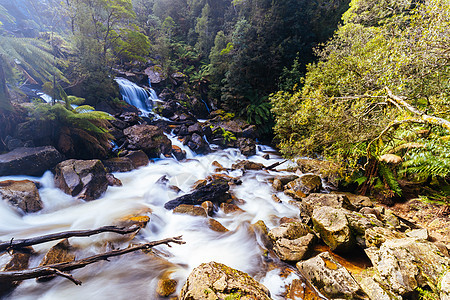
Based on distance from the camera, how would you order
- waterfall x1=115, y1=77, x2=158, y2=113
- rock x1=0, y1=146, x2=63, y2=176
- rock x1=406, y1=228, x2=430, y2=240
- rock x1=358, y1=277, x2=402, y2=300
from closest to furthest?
rock x1=358, y1=277, x2=402, y2=300, rock x1=406, y1=228, x2=430, y2=240, rock x1=0, y1=146, x2=63, y2=176, waterfall x1=115, y1=77, x2=158, y2=113

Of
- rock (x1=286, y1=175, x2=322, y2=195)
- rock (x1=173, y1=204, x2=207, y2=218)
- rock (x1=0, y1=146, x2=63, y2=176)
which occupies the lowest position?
rock (x1=173, y1=204, x2=207, y2=218)

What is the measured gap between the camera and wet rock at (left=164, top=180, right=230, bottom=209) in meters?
5.23

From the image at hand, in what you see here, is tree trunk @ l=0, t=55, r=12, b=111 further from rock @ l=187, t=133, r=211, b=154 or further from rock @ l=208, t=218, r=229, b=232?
rock @ l=187, t=133, r=211, b=154

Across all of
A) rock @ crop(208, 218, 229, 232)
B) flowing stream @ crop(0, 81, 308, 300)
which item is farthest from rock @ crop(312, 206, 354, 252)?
rock @ crop(208, 218, 229, 232)

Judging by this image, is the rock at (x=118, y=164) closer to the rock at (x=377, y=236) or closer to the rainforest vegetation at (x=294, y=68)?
the rainforest vegetation at (x=294, y=68)

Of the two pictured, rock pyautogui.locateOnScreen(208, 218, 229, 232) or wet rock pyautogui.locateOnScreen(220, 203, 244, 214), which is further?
wet rock pyautogui.locateOnScreen(220, 203, 244, 214)

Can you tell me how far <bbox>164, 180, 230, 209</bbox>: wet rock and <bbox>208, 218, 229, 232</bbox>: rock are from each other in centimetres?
89

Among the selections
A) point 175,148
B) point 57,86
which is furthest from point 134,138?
point 57,86

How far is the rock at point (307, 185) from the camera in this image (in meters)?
6.32

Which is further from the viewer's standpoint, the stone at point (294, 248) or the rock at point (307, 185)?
the rock at point (307, 185)

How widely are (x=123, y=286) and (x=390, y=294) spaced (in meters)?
3.67

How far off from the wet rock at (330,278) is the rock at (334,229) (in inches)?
21.6

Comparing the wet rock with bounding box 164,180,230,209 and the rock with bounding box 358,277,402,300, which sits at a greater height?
the rock with bounding box 358,277,402,300

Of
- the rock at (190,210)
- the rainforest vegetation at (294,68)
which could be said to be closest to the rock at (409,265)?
the rainforest vegetation at (294,68)
